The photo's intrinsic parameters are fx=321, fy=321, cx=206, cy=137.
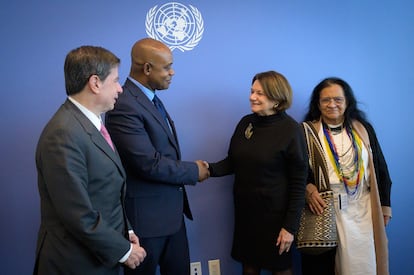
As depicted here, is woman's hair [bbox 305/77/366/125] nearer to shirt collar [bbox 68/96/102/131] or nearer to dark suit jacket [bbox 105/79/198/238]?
dark suit jacket [bbox 105/79/198/238]

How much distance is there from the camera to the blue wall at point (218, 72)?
174 centimetres

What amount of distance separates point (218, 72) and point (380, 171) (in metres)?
1.11

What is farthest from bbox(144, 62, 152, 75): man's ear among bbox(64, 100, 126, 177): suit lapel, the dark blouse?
the dark blouse

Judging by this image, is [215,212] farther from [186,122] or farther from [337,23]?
[337,23]

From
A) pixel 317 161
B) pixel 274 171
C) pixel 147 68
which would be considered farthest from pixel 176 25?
pixel 317 161

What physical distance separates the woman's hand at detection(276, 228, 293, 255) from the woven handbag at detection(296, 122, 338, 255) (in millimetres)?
193

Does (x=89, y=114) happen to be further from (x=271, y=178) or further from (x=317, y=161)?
(x=317, y=161)

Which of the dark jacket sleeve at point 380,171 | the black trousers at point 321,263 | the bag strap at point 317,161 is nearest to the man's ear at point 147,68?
the bag strap at point 317,161

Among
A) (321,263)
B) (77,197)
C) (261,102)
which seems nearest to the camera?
(77,197)

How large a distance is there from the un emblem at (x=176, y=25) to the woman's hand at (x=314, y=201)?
1067 millimetres

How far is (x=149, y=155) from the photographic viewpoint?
132 cm

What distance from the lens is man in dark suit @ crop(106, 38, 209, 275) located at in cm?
131

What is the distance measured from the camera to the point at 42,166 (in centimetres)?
102

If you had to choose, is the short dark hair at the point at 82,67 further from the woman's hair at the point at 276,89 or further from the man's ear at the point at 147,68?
the woman's hair at the point at 276,89
